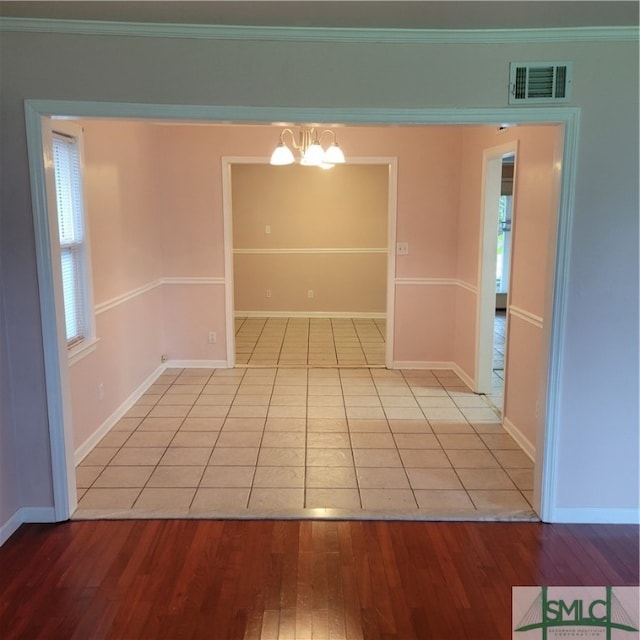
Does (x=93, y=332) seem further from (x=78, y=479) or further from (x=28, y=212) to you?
(x=28, y=212)

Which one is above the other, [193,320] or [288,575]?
[193,320]

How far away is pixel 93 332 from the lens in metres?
3.59

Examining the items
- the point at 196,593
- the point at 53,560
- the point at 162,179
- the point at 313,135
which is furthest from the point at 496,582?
the point at 162,179

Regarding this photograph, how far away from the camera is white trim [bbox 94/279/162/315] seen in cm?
372

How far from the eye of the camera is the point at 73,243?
3.38m

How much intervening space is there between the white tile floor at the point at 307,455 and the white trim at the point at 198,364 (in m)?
0.47

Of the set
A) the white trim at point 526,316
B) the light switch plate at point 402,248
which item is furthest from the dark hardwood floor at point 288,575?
the light switch plate at point 402,248

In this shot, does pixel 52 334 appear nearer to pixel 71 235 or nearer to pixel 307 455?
pixel 71 235

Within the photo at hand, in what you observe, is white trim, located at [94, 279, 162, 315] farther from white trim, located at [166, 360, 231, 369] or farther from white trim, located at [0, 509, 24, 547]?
white trim, located at [0, 509, 24, 547]

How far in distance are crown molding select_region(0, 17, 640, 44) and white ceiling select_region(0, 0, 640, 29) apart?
0.11ft

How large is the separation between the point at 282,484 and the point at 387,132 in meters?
3.43

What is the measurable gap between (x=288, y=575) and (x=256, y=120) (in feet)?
6.55

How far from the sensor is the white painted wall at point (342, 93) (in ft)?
7.83

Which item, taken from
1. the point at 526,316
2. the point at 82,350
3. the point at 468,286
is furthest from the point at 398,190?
the point at 82,350
